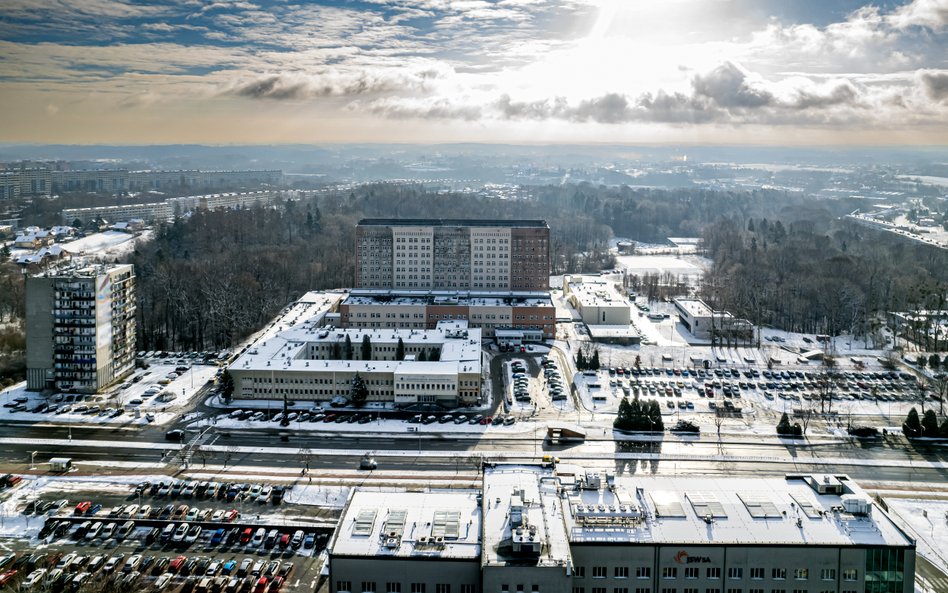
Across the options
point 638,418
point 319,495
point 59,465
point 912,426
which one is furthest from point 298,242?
point 912,426

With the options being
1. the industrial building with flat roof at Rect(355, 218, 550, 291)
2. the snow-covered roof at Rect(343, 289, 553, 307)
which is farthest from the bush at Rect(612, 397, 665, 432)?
the industrial building with flat roof at Rect(355, 218, 550, 291)

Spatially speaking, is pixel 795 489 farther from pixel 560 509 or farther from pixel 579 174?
pixel 579 174

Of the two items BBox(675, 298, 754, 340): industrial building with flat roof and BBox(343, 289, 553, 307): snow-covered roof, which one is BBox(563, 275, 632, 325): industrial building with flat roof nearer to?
BBox(343, 289, 553, 307): snow-covered roof

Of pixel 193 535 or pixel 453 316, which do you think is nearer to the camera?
pixel 193 535

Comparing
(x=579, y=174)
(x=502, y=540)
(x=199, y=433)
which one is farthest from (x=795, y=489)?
(x=579, y=174)

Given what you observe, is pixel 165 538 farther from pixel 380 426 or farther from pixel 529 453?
pixel 529 453

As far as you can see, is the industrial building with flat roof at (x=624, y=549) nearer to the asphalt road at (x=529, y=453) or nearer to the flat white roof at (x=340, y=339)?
the asphalt road at (x=529, y=453)
